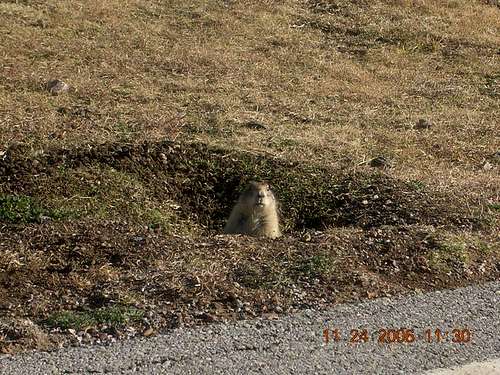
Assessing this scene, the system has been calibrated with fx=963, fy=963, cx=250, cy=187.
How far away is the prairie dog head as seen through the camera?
8281mm

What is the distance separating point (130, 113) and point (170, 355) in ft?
19.0

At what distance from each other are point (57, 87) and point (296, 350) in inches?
265

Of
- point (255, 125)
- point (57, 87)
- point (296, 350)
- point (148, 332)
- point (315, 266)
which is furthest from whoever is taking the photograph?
point (57, 87)

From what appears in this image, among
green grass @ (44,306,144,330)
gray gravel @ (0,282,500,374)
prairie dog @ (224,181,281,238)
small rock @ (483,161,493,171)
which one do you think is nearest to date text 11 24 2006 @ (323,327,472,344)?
gray gravel @ (0,282,500,374)

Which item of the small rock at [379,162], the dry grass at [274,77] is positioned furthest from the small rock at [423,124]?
the small rock at [379,162]

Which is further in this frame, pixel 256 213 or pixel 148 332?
pixel 256 213

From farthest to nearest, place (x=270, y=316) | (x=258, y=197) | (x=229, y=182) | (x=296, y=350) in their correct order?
1. (x=229, y=182)
2. (x=258, y=197)
3. (x=270, y=316)
4. (x=296, y=350)

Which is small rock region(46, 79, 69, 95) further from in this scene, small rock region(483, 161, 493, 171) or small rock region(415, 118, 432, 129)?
small rock region(483, 161, 493, 171)

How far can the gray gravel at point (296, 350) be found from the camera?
4961 millimetres

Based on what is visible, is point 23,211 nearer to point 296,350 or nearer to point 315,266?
point 315,266

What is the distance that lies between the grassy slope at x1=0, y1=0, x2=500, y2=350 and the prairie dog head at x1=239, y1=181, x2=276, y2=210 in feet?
1.66

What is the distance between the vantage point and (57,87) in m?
11.1

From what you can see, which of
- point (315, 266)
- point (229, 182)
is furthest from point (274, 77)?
point (315, 266)

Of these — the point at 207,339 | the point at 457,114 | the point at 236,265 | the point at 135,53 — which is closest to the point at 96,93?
the point at 135,53
